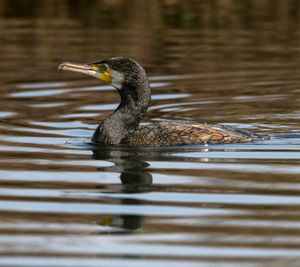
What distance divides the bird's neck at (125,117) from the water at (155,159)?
200mm

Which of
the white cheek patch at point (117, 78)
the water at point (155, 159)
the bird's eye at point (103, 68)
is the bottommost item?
the water at point (155, 159)

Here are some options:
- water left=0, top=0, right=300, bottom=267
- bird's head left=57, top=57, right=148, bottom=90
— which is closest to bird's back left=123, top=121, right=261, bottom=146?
water left=0, top=0, right=300, bottom=267

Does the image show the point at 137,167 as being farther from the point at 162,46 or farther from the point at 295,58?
the point at 162,46

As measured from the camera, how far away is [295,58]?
2095 centimetres

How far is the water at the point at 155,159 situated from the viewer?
8.23m

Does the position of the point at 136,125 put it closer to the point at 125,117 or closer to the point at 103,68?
the point at 125,117

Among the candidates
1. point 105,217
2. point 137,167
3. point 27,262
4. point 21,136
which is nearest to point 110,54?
point 21,136

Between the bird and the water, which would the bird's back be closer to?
the bird

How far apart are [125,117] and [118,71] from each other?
50 cm

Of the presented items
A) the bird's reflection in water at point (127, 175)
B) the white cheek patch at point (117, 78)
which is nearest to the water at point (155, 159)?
the bird's reflection in water at point (127, 175)

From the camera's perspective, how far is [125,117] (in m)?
13.3

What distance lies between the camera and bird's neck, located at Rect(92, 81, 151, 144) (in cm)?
1316

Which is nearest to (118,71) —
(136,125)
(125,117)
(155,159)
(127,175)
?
(125,117)

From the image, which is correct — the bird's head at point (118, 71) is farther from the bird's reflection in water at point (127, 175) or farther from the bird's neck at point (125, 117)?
the bird's reflection in water at point (127, 175)
